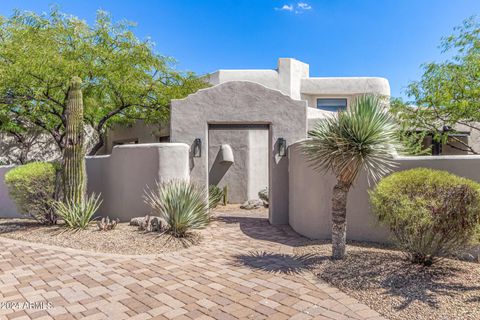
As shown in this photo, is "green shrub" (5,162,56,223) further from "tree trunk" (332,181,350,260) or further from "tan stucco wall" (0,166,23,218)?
"tree trunk" (332,181,350,260)

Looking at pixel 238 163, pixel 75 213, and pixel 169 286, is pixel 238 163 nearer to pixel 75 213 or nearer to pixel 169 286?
pixel 75 213

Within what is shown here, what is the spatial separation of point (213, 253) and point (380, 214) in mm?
3409

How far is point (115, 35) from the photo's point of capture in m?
13.7

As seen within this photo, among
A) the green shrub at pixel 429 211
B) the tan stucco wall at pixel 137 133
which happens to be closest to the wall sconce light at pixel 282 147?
the green shrub at pixel 429 211

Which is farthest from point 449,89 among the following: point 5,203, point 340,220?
point 5,203

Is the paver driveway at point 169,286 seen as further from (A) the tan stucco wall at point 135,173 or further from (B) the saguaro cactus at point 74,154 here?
(A) the tan stucco wall at point 135,173

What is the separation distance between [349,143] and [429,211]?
5.26 feet

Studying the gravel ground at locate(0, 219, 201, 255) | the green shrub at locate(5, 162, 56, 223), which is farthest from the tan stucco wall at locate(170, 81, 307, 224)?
the green shrub at locate(5, 162, 56, 223)

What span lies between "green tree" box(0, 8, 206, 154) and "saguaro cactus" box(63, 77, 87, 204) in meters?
3.56

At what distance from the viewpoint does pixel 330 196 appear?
306 inches

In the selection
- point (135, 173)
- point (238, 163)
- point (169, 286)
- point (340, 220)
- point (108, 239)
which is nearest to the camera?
point (169, 286)

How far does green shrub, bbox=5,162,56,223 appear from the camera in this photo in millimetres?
9125

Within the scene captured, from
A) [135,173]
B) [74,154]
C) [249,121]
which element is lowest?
[135,173]

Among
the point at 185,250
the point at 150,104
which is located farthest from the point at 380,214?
the point at 150,104
